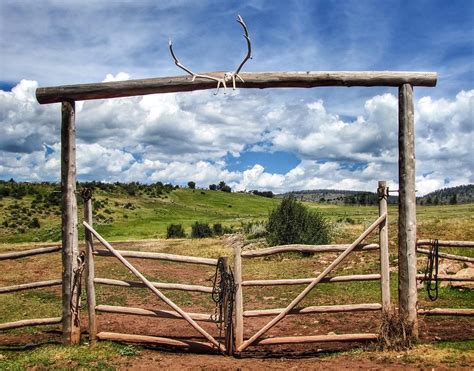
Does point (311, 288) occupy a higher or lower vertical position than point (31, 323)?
higher

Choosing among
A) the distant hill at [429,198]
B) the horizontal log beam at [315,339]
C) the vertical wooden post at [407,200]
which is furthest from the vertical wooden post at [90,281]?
the distant hill at [429,198]

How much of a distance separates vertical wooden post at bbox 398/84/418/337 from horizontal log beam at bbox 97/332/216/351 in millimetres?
3215

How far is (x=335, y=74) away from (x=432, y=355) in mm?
4497

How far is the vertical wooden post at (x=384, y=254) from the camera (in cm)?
755

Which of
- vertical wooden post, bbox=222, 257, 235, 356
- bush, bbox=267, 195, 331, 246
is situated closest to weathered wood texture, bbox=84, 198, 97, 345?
vertical wooden post, bbox=222, 257, 235, 356

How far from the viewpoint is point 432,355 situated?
274 inches

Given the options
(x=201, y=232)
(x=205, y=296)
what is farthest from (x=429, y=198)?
(x=205, y=296)

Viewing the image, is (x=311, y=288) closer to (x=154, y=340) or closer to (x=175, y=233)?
(x=154, y=340)

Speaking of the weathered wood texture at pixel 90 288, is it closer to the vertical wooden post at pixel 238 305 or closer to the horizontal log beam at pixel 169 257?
the horizontal log beam at pixel 169 257

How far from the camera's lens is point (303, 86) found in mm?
7797

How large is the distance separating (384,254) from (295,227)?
13.7m

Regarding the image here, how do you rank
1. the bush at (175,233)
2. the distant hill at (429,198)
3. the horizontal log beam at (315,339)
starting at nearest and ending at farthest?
the horizontal log beam at (315,339) < the bush at (175,233) < the distant hill at (429,198)

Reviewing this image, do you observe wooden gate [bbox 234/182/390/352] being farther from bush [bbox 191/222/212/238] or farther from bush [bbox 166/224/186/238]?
bush [bbox 166/224/186/238]

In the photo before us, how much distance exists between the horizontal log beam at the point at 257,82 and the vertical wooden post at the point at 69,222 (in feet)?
1.15
